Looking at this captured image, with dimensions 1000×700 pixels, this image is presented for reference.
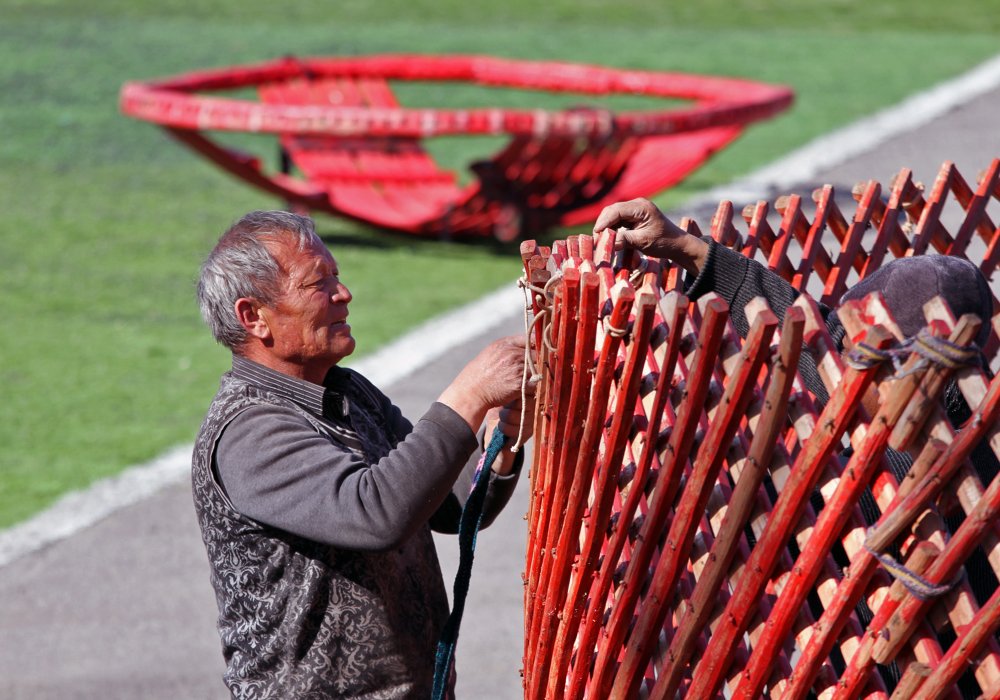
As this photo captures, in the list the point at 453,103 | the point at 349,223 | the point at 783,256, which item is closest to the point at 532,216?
the point at 349,223

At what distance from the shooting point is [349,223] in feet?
37.2

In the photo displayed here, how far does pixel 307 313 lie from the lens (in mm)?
2867

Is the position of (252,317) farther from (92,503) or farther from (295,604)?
(92,503)

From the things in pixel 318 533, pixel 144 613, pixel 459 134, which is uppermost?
pixel 318 533

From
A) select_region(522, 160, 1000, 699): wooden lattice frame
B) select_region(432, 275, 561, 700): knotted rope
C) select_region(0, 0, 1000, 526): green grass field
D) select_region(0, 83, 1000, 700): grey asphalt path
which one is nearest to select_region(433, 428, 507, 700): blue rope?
select_region(432, 275, 561, 700): knotted rope

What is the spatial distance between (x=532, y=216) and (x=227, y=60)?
25.4ft

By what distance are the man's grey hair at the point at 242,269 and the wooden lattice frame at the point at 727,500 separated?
50cm

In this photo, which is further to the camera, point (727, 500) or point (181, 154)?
point (181, 154)

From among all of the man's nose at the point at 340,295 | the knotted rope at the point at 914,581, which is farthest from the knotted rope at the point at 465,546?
the knotted rope at the point at 914,581

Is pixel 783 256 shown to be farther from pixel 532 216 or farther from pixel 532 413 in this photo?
pixel 532 216

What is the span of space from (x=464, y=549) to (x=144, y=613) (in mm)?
2649

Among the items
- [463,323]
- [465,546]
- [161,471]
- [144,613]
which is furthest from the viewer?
[463,323]

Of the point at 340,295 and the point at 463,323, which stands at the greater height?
the point at 340,295

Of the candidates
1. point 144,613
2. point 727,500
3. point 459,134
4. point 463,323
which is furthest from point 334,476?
point 459,134
